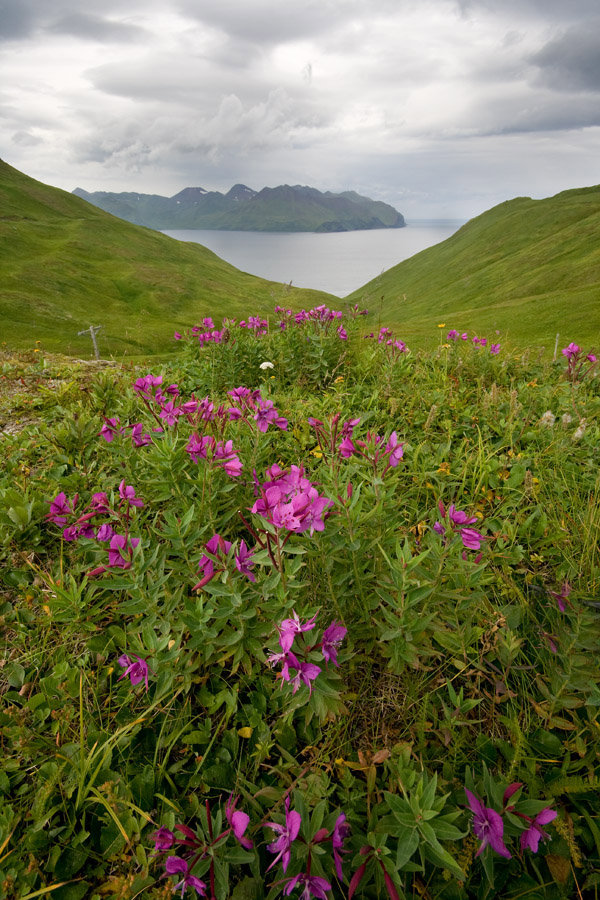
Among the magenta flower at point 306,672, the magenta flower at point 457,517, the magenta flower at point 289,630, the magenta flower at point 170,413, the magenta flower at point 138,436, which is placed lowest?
the magenta flower at point 306,672

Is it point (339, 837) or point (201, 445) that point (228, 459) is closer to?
point (201, 445)

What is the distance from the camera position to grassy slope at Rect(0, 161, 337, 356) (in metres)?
47.1

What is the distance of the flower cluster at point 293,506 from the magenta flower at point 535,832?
4.19 feet

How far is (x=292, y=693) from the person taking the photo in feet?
6.79

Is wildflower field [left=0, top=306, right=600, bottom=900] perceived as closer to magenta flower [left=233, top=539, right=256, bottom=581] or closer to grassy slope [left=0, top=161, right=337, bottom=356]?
magenta flower [left=233, top=539, right=256, bottom=581]

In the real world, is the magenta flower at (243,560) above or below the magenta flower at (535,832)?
above

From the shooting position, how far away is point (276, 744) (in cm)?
223

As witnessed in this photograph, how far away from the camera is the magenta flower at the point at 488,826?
5.20 feet

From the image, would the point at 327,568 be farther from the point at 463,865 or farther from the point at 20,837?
the point at 20,837

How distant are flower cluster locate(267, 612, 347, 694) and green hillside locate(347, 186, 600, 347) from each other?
28.2 metres

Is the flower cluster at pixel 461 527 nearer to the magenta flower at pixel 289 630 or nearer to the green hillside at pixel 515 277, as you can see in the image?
the magenta flower at pixel 289 630

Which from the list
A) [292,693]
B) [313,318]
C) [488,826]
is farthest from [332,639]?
[313,318]

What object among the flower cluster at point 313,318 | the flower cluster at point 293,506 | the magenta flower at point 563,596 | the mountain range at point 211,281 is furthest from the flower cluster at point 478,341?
the mountain range at point 211,281

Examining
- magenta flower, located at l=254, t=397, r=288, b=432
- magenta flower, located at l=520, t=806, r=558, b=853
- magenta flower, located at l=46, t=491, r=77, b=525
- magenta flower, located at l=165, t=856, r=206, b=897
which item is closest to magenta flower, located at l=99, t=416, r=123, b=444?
magenta flower, located at l=46, t=491, r=77, b=525
